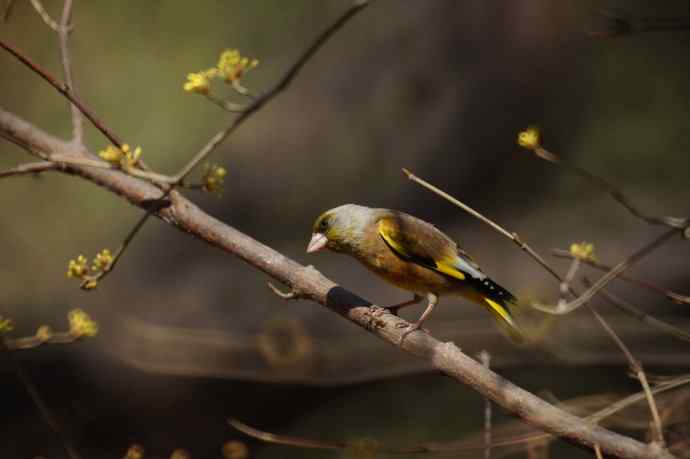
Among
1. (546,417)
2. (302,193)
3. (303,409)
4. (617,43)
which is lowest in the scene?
(546,417)

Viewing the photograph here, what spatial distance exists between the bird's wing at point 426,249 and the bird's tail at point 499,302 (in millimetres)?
47

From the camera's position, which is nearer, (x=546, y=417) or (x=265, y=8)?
A: (x=546, y=417)

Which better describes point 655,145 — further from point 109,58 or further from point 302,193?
point 109,58

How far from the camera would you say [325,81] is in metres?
7.18

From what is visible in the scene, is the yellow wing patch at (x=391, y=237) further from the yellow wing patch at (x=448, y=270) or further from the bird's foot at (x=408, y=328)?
the bird's foot at (x=408, y=328)

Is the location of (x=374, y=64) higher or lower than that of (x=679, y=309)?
higher

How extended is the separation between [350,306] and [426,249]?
525 millimetres

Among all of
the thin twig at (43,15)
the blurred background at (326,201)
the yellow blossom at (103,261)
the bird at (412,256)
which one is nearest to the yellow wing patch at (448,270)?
the bird at (412,256)

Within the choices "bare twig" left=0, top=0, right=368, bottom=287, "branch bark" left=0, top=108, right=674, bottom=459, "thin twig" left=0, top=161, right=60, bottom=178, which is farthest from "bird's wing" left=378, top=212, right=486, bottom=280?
"thin twig" left=0, top=161, right=60, bottom=178

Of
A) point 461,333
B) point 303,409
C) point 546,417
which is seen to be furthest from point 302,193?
point 546,417

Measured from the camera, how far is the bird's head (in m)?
3.13

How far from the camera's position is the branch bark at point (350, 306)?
223 cm

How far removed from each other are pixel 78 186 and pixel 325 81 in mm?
2926

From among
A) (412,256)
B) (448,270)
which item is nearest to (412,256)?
(412,256)
